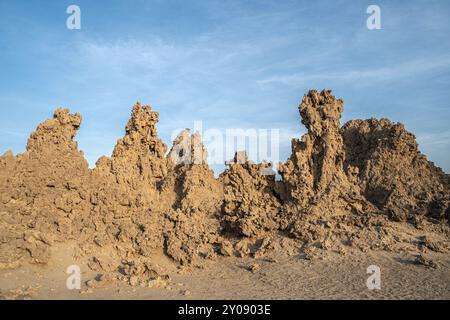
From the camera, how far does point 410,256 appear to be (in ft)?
46.6

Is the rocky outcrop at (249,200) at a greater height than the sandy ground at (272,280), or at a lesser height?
greater

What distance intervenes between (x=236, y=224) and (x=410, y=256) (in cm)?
757

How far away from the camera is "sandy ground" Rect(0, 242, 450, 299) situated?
12.1m

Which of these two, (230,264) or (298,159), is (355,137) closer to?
(298,159)

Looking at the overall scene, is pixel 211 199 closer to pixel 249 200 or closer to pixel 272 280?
pixel 249 200

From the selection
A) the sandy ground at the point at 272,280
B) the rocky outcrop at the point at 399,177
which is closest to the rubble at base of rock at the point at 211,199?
the rocky outcrop at the point at 399,177

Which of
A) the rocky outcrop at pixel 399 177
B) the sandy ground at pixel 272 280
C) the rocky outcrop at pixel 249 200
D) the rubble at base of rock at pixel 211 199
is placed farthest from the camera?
→ the rocky outcrop at pixel 249 200

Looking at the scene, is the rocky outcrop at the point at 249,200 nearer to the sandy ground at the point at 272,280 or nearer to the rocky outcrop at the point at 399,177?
the sandy ground at the point at 272,280

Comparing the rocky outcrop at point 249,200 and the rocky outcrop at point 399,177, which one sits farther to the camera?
the rocky outcrop at point 249,200

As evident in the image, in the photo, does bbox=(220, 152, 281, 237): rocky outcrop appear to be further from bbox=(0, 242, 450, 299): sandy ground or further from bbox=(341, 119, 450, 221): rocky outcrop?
bbox=(341, 119, 450, 221): rocky outcrop

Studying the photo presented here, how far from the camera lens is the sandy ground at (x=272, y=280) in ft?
39.8

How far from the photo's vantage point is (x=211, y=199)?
1905cm

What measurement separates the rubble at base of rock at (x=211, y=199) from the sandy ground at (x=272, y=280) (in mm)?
501
